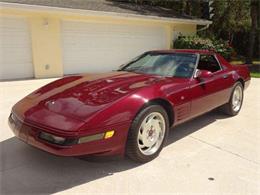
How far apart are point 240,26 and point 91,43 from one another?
1288cm

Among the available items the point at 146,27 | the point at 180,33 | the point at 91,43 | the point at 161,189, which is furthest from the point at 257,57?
the point at 161,189

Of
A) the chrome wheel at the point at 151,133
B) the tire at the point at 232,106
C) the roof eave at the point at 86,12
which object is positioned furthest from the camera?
the roof eave at the point at 86,12

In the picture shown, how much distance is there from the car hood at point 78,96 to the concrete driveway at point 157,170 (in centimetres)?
61

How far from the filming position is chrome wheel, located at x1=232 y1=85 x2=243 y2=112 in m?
5.57

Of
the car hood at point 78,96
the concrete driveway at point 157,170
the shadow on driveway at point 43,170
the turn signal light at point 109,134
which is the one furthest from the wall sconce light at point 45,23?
the turn signal light at point 109,134

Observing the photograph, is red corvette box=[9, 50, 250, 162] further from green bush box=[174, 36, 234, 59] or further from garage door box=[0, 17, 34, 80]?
green bush box=[174, 36, 234, 59]

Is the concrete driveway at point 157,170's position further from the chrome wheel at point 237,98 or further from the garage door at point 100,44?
the garage door at point 100,44

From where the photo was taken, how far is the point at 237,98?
5727 mm

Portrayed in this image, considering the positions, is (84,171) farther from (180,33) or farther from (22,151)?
(180,33)

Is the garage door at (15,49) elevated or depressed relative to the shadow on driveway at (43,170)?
elevated

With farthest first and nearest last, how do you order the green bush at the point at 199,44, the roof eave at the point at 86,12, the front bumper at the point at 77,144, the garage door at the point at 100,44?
1. the green bush at the point at 199,44
2. the garage door at the point at 100,44
3. the roof eave at the point at 86,12
4. the front bumper at the point at 77,144

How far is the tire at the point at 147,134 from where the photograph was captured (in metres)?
3.26

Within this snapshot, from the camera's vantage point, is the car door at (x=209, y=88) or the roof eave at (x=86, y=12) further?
the roof eave at (x=86, y=12)

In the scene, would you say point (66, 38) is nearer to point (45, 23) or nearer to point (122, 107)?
point (45, 23)
